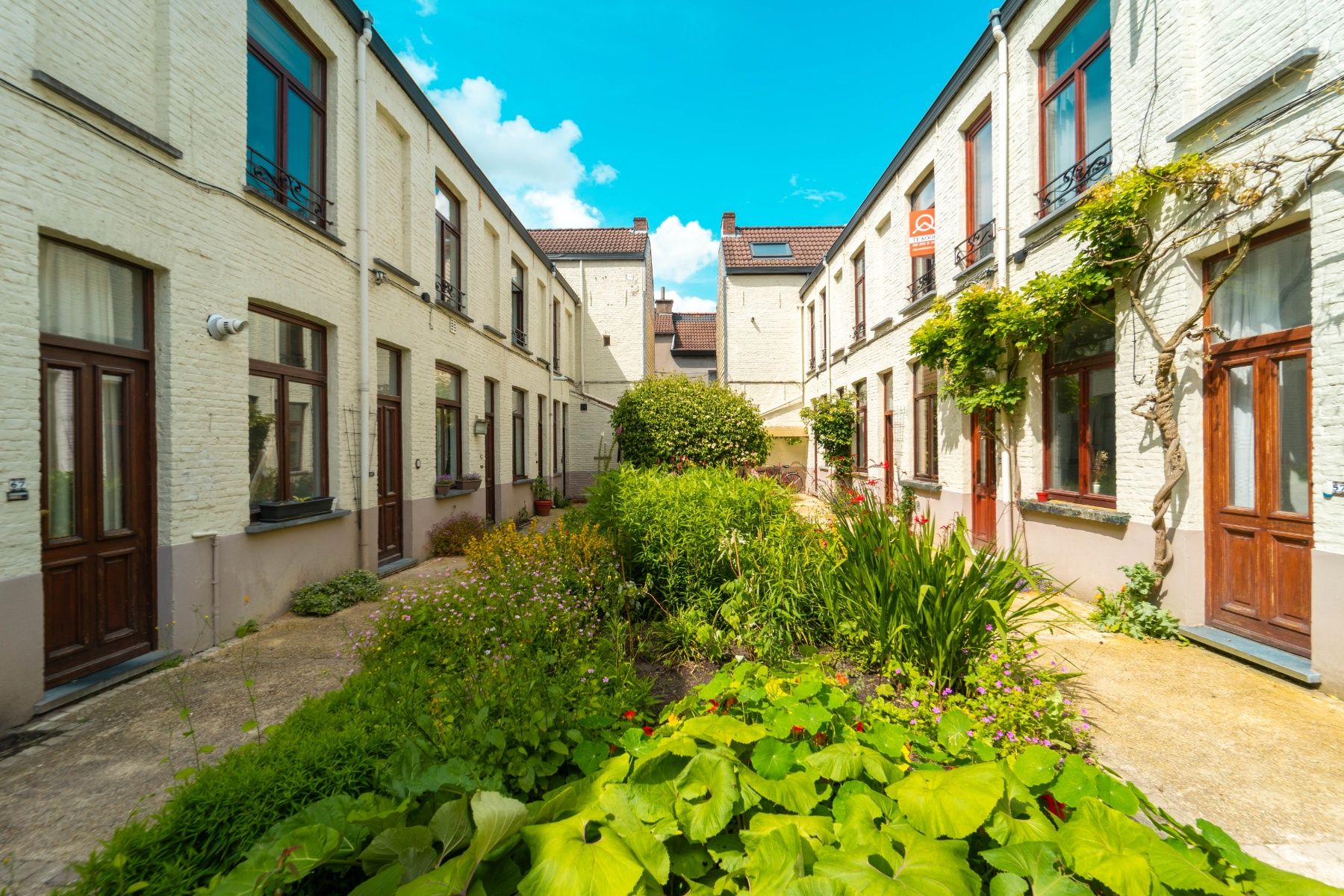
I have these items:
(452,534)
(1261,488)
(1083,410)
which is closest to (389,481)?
(452,534)

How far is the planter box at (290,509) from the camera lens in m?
5.75

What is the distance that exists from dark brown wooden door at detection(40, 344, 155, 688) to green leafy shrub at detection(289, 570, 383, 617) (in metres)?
1.45

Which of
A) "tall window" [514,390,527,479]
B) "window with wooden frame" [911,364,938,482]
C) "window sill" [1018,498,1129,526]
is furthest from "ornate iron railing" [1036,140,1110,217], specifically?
"tall window" [514,390,527,479]

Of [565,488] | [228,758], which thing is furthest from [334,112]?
[565,488]

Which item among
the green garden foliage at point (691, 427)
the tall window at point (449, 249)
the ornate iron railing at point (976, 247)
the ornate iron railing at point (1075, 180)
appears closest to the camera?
the ornate iron railing at point (1075, 180)

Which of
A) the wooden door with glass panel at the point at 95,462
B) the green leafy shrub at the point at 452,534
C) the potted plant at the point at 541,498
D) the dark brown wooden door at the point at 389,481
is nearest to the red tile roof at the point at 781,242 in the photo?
the potted plant at the point at 541,498

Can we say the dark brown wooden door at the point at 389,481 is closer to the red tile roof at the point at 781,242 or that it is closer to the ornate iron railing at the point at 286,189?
the ornate iron railing at the point at 286,189

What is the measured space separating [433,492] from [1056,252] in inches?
358

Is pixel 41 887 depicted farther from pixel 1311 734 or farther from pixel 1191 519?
pixel 1191 519

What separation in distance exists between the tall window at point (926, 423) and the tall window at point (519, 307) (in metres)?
9.04

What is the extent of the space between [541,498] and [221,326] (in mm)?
10169

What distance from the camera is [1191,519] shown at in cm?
505

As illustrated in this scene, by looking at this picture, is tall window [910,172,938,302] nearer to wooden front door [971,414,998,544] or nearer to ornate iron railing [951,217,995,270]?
ornate iron railing [951,217,995,270]

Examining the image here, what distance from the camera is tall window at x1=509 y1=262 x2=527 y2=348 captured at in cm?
1426
